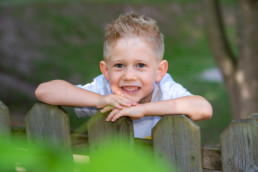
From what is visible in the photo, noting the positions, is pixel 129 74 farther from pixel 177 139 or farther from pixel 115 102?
pixel 177 139

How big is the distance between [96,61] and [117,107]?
10133 millimetres

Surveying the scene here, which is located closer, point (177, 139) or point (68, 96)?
point (177, 139)

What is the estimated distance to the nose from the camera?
1978 mm

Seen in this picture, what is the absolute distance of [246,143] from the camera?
1.68 metres

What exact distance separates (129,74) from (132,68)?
40mm

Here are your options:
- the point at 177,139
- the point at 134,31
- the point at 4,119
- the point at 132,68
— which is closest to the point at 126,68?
the point at 132,68

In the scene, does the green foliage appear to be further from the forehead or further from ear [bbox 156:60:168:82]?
ear [bbox 156:60:168:82]

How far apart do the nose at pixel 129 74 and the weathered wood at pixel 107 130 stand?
8.8 inches

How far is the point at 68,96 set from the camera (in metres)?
2.02

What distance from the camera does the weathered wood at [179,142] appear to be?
5.78ft

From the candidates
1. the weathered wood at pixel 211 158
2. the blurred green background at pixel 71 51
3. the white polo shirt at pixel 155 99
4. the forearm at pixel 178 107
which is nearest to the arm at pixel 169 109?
the forearm at pixel 178 107

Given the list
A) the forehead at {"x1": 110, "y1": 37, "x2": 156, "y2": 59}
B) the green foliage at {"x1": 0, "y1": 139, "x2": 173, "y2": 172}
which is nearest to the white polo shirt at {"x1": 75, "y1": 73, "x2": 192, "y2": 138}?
the forehead at {"x1": 110, "y1": 37, "x2": 156, "y2": 59}

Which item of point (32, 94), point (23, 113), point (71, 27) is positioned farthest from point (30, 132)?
point (71, 27)

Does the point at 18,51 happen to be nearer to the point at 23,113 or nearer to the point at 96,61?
the point at 96,61
